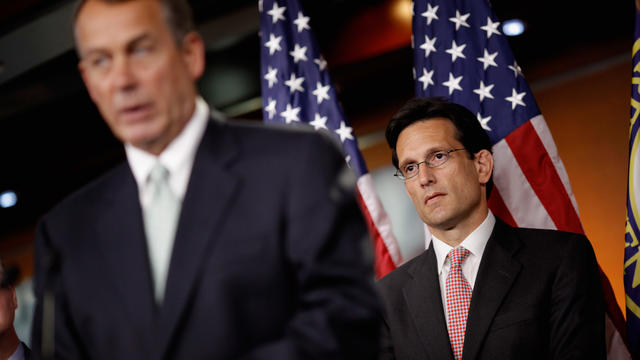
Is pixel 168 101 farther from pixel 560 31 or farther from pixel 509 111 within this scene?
pixel 560 31

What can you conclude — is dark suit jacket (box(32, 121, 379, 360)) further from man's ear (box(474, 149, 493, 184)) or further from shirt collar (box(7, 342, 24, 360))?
man's ear (box(474, 149, 493, 184))

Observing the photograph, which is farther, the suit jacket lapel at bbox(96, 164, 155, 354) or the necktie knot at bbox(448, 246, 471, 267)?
the necktie knot at bbox(448, 246, 471, 267)

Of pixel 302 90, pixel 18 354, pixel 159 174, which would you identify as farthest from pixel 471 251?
pixel 18 354

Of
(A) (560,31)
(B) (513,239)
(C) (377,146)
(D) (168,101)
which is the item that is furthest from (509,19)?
(D) (168,101)

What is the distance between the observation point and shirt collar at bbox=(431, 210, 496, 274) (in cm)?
221

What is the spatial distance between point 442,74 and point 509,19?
1.24 m

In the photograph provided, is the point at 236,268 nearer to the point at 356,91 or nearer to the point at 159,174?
the point at 159,174

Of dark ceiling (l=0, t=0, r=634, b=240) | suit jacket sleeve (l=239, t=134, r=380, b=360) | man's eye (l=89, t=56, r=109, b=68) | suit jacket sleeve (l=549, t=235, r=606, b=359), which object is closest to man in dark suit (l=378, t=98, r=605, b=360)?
suit jacket sleeve (l=549, t=235, r=606, b=359)

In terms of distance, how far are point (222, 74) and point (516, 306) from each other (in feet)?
11.2

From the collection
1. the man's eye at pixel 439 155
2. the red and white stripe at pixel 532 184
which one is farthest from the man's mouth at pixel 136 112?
the red and white stripe at pixel 532 184

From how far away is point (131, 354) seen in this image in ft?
3.89

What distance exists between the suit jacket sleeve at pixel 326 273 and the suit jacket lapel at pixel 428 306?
2.99 feet

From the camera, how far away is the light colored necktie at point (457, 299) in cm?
205

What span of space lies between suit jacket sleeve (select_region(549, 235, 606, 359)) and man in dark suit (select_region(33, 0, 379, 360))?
101cm
